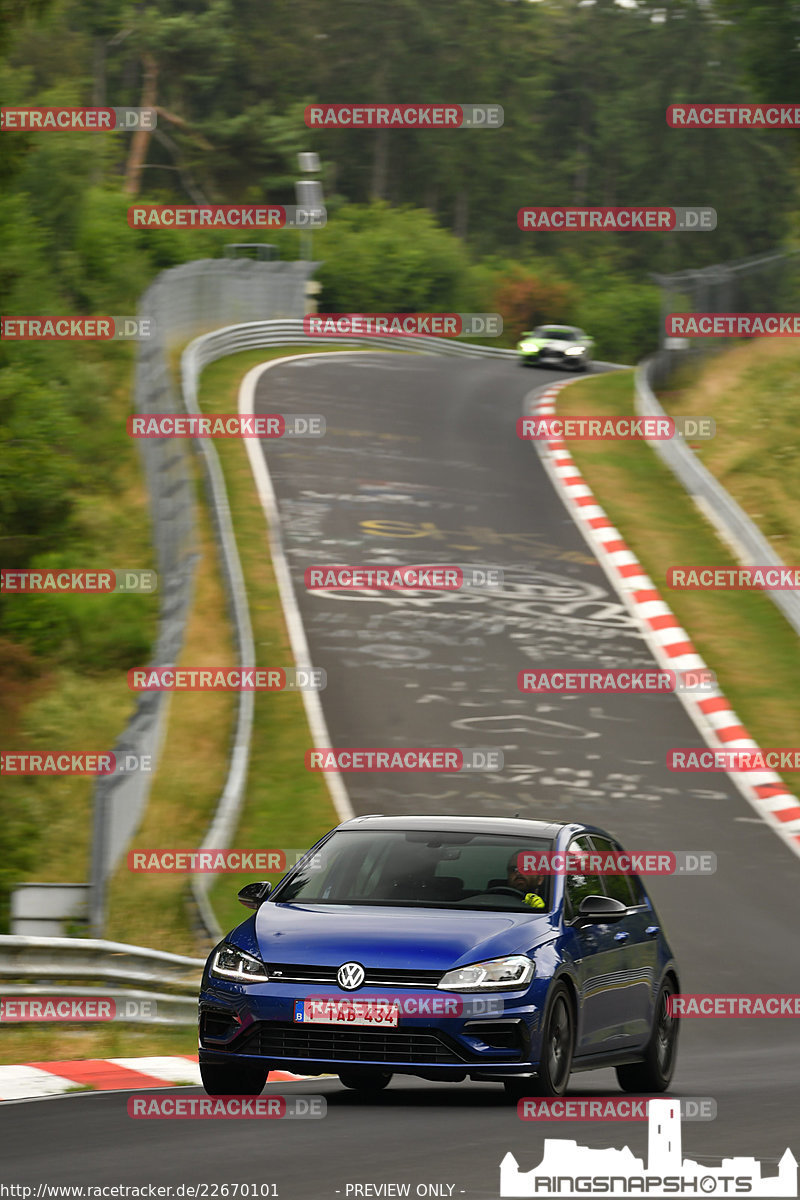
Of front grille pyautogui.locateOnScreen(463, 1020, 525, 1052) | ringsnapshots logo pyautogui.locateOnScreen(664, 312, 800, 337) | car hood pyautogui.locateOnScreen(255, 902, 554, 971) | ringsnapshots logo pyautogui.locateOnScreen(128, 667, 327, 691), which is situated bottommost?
ringsnapshots logo pyautogui.locateOnScreen(128, 667, 327, 691)

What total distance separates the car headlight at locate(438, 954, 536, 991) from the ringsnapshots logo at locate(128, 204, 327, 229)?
34946 mm

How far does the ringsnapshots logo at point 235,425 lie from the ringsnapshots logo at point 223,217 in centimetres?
896

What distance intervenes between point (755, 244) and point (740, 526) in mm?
72650

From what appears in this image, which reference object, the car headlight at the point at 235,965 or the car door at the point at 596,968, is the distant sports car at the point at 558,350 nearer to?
the car door at the point at 596,968

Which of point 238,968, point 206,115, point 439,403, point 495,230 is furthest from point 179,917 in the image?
point 495,230

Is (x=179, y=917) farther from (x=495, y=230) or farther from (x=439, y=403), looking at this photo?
(x=495, y=230)

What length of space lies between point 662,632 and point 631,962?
552 inches

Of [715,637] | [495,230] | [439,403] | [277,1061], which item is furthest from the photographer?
[495,230]

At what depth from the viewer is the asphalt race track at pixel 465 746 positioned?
26.3 ft

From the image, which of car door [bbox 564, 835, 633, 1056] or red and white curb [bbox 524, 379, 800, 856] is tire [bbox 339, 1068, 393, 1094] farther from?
red and white curb [bbox 524, 379, 800, 856]

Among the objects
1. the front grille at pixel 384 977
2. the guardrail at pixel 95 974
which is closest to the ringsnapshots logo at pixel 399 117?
the guardrail at pixel 95 974

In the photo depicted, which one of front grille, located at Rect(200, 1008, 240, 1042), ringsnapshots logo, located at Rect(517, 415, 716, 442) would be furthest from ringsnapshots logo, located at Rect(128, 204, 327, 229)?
front grille, located at Rect(200, 1008, 240, 1042)

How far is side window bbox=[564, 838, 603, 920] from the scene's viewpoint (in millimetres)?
10117

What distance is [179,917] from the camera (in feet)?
51.1
